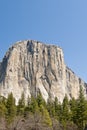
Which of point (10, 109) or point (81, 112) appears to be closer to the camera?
point (81, 112)

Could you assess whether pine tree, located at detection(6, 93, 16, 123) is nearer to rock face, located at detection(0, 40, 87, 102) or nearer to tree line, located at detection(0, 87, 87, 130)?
tree line, located at detection(0, 87, 87, 130)

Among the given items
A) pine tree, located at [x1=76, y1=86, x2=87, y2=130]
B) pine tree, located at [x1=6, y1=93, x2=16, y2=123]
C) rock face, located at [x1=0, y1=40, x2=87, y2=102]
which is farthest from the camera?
rock face, located at [x1=0, y1=40, x2=87, y2=102]

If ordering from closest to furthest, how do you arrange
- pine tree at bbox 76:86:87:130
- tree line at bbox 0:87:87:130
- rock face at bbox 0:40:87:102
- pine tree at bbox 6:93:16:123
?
tree line at bbox 0:87:87:130 → pine tree at bbox 76:86:87:130 → pine tree at bbox 6:93:16:123 → rock face at bbox 0:40:87:102

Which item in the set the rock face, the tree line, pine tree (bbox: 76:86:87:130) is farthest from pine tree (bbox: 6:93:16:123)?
the rock face

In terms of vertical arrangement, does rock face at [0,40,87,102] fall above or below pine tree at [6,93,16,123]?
above

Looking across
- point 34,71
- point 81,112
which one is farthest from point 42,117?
point 34,71

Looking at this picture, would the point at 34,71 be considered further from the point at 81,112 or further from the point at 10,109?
the point at 81,112

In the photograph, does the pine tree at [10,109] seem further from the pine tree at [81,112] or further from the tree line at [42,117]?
the pine tree at [81,112]

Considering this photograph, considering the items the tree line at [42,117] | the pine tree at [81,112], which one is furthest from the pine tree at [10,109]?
the pine tree at [81,112]
